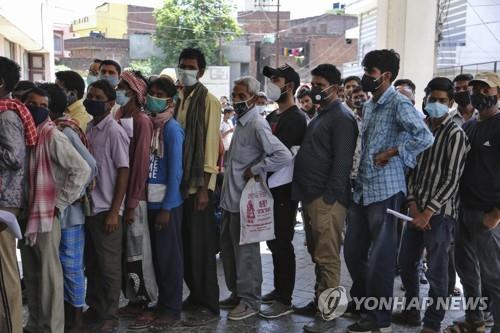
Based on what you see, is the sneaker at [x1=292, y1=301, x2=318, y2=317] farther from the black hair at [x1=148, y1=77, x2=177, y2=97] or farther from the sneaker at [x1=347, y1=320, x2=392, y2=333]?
the black hair at [x1=148, y1=77, x2=177, y2=97]

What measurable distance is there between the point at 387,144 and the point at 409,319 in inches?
55.2

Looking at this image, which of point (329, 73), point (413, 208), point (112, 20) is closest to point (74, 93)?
point (329, 73)

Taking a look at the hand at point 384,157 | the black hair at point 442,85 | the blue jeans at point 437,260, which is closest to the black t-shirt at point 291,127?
the hand at point 384,157

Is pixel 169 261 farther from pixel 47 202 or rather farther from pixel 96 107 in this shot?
pixel 96 107

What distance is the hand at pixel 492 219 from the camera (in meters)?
3.46

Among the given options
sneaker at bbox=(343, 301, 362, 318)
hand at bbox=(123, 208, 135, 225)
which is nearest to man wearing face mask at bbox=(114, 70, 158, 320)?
hand at bbox=(123, 208, 135, 225)

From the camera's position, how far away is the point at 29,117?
124 inches

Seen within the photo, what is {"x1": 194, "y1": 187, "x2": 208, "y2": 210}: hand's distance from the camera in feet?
12.9

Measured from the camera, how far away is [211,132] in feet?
13.1

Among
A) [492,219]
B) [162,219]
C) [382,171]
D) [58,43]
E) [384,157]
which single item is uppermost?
[58,43]

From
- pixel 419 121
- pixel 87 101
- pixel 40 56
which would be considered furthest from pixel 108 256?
pixel 40 56

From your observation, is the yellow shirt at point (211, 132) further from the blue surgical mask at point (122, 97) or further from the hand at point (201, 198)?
the blue surgical mask at point (122, 97)

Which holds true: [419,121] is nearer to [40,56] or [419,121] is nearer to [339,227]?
[339,227]

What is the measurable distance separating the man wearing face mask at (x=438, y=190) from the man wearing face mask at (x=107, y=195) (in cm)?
213
